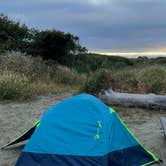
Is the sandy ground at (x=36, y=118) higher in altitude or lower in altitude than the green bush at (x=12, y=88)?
lower

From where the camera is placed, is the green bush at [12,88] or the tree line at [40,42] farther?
the tree line at [40,42]

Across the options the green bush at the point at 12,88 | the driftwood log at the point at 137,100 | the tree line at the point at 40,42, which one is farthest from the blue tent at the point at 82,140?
the tree line at the point at 40,42

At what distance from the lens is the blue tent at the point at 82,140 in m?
5.22

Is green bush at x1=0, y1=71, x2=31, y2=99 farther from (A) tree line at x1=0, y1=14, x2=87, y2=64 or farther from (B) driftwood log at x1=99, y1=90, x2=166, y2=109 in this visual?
(A) tree line at x1=0, y1=14, x2=87, y2=64

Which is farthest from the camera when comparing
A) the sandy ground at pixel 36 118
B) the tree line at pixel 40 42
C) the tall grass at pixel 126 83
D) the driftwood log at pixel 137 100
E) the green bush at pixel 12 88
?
the tree line at pixel 40 42

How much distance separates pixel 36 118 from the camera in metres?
9.09

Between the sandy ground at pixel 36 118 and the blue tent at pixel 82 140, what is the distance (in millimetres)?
580

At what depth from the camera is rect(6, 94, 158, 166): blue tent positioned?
5219 millimetres

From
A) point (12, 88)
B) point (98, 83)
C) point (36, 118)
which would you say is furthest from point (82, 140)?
point (12, 88)

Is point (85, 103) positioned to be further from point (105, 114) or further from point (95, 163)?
point (95, 163)

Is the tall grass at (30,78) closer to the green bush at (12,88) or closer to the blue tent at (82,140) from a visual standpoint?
the green bush at (12,88)

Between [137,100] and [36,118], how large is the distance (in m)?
2.73

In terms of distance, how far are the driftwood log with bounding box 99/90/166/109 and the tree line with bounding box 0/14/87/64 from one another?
9417 mm

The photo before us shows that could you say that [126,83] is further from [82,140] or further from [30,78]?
[82,140]
